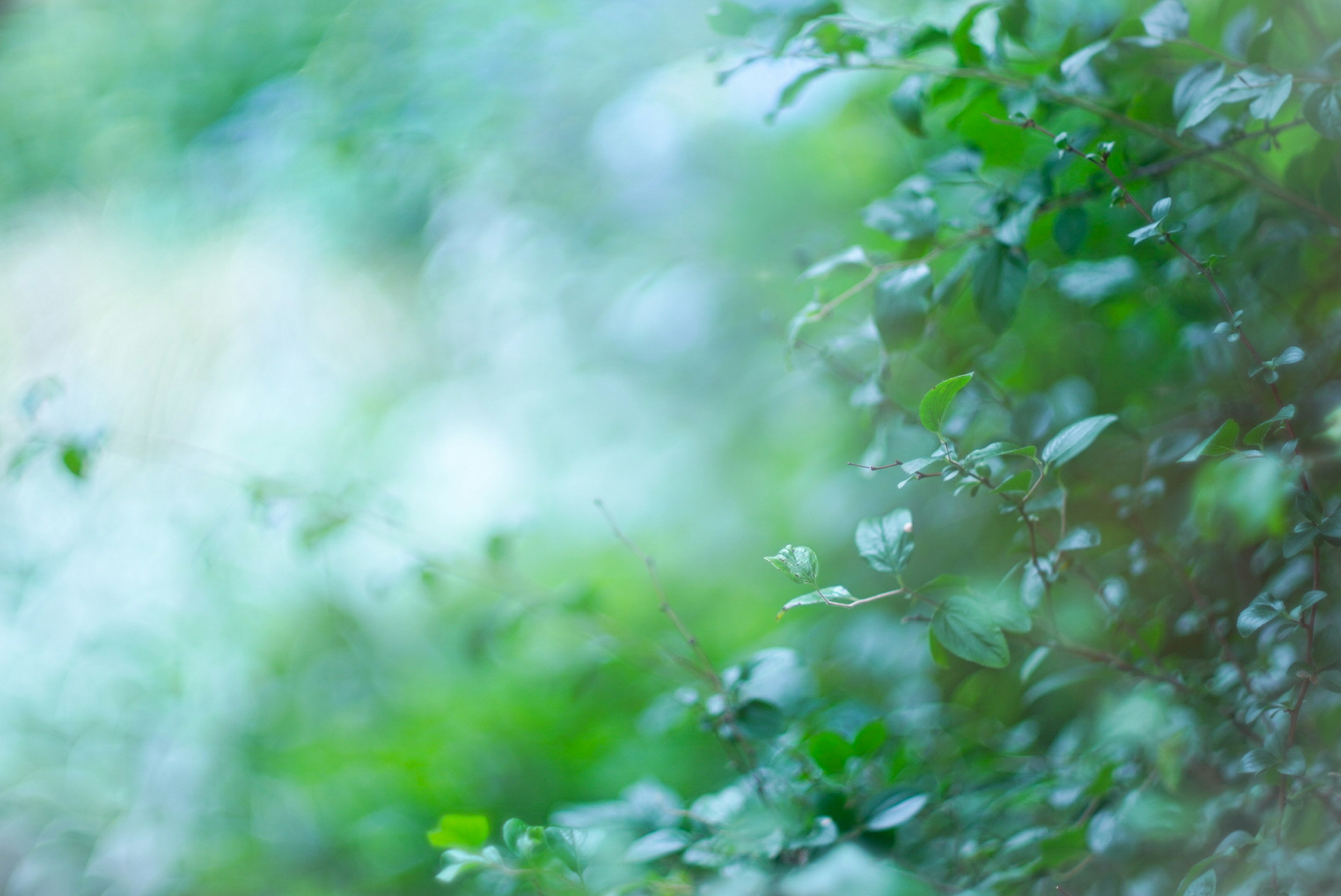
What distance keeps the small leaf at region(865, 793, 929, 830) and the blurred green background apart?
418 mm

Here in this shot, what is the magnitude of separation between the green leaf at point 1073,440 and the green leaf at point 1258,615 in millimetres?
127

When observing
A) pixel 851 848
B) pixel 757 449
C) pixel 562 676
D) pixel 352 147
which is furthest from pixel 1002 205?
pixel 352 147

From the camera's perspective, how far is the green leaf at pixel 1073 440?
0.43 m

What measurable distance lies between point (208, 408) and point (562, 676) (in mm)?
1372

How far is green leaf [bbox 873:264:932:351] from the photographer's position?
51 cm

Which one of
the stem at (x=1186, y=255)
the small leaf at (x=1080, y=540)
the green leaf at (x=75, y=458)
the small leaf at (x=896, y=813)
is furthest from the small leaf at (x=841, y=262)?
the green leaf at (x=75, y=458)

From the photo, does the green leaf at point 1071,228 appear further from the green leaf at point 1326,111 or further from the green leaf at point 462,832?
the green leaf at point 462,832

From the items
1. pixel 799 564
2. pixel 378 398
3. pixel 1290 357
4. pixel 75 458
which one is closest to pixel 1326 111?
pixel 1290 357

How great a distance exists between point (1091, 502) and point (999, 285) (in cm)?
24

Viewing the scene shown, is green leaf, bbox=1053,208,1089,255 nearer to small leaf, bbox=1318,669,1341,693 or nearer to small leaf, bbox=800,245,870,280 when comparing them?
small leaf, bbox=800,245,870,280

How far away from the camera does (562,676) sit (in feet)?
3.19

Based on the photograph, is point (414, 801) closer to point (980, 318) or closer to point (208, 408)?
point (980, 318)

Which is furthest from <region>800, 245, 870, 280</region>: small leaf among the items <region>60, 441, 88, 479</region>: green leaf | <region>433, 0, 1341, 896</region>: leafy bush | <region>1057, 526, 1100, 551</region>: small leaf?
<region>60, 441, 88, 479</region>: green leaf

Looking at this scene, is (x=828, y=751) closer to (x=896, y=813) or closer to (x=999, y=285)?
(x=896, y=813)
